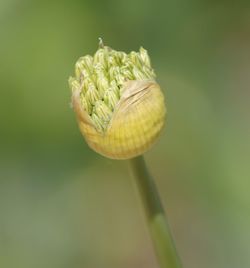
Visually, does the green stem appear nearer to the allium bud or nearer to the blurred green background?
the allium bud

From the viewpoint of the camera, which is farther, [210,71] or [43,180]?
[210,71]

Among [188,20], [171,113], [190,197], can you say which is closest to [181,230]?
Answer: [190,197]

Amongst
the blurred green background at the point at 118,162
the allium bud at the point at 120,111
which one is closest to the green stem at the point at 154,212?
the allium bud at the point at 120,111

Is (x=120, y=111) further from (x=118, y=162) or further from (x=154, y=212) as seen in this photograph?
(x=118, y=162)

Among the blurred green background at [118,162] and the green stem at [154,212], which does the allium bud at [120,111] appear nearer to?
the green stem at [154,212]

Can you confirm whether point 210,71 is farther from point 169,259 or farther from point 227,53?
point 169,259

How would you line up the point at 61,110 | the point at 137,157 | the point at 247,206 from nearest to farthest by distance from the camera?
the point at 137,157, the point at 247,206, the point at 61,110
